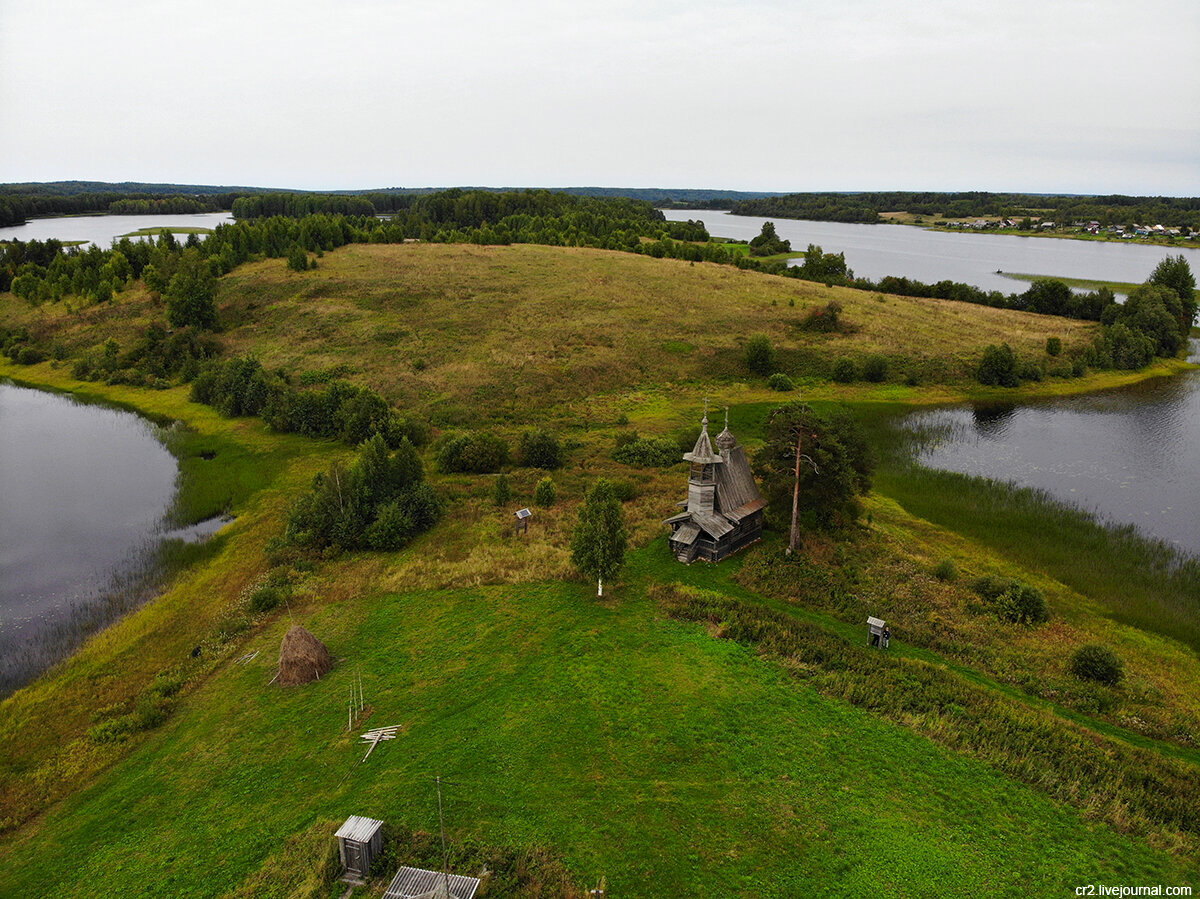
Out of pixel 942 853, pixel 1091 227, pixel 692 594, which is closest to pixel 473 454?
pixel 692 594

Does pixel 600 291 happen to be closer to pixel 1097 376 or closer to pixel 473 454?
pixel 473 454

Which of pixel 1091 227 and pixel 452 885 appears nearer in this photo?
pixel 452 885

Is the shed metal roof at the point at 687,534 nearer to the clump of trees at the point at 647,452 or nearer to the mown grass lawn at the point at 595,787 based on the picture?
the mown grass lawn at the point at 595,787

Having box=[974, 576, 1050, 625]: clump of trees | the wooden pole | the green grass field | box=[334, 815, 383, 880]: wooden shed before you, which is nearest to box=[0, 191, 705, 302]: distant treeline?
the green grass field

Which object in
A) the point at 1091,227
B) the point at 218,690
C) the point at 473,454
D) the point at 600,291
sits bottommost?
the point at 218,690

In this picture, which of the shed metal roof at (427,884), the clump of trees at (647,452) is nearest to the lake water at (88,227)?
the clump of trees at (647,452)

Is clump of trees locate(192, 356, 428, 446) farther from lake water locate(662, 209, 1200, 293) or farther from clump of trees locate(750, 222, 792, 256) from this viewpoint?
clump of trees locate(750, 222, 792, 256)

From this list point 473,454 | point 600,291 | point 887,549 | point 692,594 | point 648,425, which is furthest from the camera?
point 600,291
